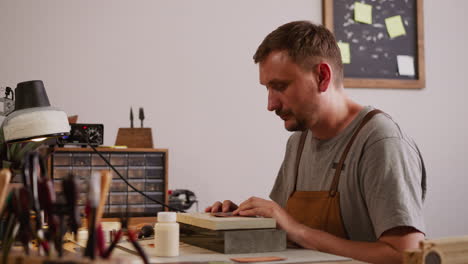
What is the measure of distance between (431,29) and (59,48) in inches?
78.9

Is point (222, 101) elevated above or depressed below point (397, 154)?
above

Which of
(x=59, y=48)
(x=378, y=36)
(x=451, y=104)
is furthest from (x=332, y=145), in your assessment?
(x=451, y=104)

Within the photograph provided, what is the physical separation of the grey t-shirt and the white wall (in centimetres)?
117

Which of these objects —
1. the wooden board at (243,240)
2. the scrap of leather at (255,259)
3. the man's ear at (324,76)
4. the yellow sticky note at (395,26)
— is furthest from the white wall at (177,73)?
the scrap of leather at (255,259)

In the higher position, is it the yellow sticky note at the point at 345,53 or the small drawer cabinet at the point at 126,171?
the yellow sticky note at the point at 345,53

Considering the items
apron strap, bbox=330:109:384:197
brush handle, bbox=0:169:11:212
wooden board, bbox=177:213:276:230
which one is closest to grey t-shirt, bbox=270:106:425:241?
apron strap, bbox=330:109:384:197

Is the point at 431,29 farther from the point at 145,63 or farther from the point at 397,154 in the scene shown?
the point at 397,154

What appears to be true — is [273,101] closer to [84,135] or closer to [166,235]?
[166,235]

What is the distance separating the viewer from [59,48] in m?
2.71

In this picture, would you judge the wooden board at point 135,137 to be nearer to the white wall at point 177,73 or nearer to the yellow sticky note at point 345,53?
the white wall at point 177,73

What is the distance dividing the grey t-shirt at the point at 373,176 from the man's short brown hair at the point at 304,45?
192mm

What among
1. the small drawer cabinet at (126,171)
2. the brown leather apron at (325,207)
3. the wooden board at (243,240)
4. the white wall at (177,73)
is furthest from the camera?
the white wall at (177,73)

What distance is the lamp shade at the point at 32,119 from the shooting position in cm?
126

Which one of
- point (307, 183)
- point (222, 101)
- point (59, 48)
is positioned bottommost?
point (307, 183)
